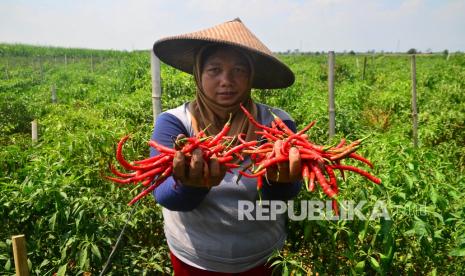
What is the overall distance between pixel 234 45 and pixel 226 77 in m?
0.15

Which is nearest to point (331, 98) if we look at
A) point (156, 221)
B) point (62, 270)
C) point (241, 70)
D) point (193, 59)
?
point (156, 221)

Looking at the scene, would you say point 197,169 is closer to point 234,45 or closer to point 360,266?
point 234,45

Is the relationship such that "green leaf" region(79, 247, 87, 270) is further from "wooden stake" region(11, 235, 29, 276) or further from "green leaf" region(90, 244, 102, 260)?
"wooden stake" region(11, 235, 29, 276)

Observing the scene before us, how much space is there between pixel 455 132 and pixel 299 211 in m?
4.61

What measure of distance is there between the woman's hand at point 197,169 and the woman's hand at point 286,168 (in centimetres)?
17

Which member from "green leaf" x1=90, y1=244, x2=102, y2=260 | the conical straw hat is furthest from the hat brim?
"green leaf" x1=90, y1=244, x2=102, y2=260

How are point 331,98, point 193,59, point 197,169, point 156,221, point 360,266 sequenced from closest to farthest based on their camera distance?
1. point 197,169
2. point 360,266
3. point 193,59
4. point 156,221
5. point 331,98

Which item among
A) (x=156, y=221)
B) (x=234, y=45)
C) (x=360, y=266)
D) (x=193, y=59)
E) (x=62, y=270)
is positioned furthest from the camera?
(x=156, y=221)

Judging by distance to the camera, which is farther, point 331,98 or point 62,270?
point 331,98

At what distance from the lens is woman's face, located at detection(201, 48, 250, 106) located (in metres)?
1.75

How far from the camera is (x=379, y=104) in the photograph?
8.00m

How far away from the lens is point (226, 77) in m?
1.74

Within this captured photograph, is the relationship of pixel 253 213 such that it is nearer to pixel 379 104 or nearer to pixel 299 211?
pixel 299 211

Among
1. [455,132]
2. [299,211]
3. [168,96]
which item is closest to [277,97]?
[168,96]
